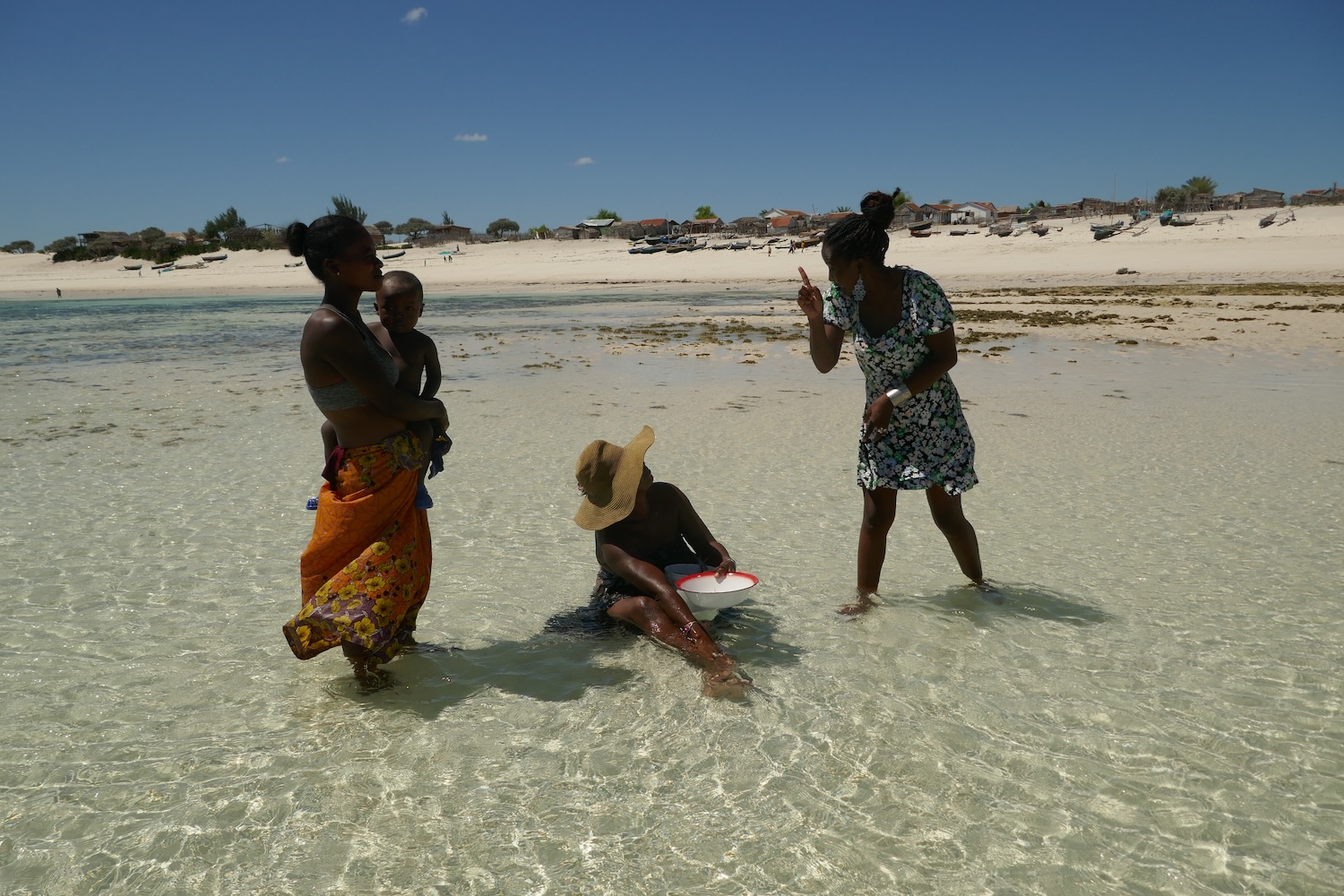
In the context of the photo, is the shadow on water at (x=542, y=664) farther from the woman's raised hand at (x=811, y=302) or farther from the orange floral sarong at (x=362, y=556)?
the woman's raised hand at (x=811, y=302)

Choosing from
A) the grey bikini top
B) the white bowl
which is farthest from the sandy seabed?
the grey bikini top

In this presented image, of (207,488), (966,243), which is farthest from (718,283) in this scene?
(207,488)

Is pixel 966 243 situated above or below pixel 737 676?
above

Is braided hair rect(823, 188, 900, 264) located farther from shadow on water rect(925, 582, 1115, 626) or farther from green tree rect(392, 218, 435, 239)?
green tree rect(392, 218, 435, 239)

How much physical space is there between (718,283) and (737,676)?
3426 cm

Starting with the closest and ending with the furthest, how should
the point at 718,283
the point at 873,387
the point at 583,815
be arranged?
1. the point at 583,815
2. the point at 873,387
3. the point at 718,283

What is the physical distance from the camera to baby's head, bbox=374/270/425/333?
10.1 feet

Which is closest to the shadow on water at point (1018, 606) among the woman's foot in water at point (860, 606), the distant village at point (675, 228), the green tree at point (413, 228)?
the woman's foot in water at point (860, 606)

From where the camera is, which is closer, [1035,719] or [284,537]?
[1035,719]

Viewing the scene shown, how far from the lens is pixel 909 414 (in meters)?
3.65

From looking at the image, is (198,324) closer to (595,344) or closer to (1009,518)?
(595,344)

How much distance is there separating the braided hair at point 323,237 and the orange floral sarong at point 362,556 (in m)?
0.65

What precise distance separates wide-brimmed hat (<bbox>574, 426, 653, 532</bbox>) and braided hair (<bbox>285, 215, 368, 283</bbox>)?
1.17m

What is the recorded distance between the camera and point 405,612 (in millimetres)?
3168
